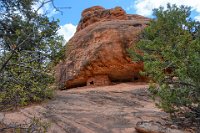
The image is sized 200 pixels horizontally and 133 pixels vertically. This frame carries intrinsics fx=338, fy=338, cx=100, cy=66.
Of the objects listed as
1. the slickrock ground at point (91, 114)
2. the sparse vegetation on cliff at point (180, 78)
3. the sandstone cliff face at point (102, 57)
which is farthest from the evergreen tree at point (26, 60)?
the sandstone cliff face at point (102, 57)

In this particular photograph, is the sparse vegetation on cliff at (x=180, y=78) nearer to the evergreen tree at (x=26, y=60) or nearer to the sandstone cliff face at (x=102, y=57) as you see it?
the evergreen tree at (x=26, y=60)

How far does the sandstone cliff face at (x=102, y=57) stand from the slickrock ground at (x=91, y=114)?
3.69m

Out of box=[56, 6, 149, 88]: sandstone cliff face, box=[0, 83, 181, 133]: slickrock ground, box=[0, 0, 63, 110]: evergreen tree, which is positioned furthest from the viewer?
box=[56, 6, 149, 88]: sandstone cliff face

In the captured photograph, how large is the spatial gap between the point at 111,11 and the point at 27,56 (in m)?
14.6

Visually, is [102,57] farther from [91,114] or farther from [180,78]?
[180,78]

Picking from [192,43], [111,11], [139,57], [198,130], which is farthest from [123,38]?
[198,130]

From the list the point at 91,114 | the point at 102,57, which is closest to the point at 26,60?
the point at 91,114

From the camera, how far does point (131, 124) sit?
7.91 m

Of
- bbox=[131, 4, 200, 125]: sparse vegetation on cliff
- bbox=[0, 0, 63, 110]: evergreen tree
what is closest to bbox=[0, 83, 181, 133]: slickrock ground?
bbox=[131, 4, 200, 125]: sparse vegetation on cliff

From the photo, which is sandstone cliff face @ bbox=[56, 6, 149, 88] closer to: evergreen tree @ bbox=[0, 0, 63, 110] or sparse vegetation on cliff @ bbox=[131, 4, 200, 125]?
sparse vegetation on cliff @ bbox=[131, 4, 200, 125]

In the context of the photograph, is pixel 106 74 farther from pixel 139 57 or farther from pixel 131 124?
pixel 131 124

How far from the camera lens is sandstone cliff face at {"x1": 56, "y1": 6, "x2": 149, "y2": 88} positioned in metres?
14.9

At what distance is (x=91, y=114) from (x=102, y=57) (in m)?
6.46

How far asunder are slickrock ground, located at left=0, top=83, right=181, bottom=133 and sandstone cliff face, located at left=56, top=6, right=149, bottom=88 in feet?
12.1
